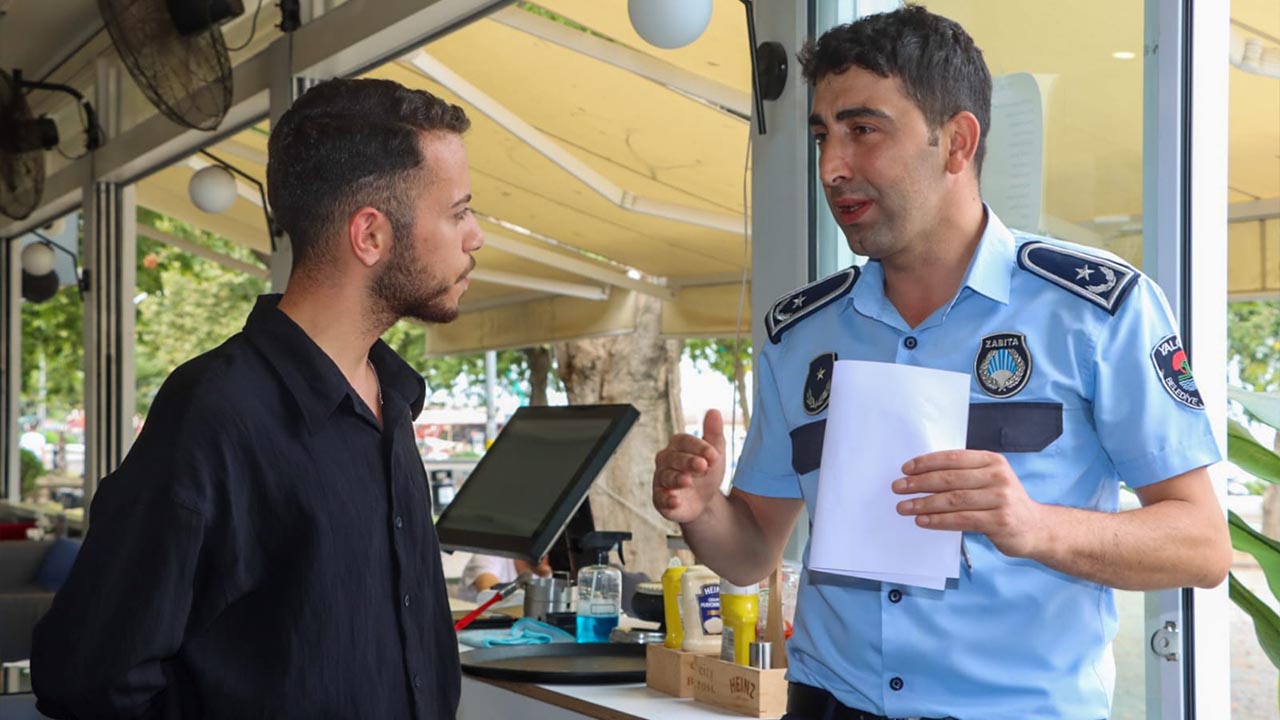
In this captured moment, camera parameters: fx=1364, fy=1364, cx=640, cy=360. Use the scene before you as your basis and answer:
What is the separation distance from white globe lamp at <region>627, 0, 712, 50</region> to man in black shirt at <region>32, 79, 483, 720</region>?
98 cm

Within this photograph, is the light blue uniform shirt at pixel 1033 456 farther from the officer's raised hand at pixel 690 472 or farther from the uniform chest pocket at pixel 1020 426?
the officer's raised hand at pixel 690 472

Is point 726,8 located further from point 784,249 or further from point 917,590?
point 917,590

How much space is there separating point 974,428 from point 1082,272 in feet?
0.71

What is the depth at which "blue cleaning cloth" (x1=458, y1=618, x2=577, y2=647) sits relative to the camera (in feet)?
9.36

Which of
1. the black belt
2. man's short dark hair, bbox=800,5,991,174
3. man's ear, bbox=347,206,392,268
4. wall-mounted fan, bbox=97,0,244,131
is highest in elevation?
wall-mounted fan, bbox=97,0,244,131

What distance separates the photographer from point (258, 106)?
18.3ft

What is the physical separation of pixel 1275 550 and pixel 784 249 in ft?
3.45

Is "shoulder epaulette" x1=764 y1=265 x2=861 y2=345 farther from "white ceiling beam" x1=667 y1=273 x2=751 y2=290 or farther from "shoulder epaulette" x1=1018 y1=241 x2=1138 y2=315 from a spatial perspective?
"white ceiling beam" x1=667 y1=273 x2=751 y2=290

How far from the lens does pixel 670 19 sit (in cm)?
269

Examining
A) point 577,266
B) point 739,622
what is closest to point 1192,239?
point 739,622

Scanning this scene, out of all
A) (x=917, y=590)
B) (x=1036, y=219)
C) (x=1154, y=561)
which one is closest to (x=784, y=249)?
(x=1036, y=219)

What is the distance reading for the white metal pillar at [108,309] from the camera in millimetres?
7223

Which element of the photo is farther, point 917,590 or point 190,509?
point 917,590

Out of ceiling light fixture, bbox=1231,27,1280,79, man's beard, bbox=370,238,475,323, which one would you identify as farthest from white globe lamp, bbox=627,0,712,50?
man's beard, bbox=370,238,475,323
